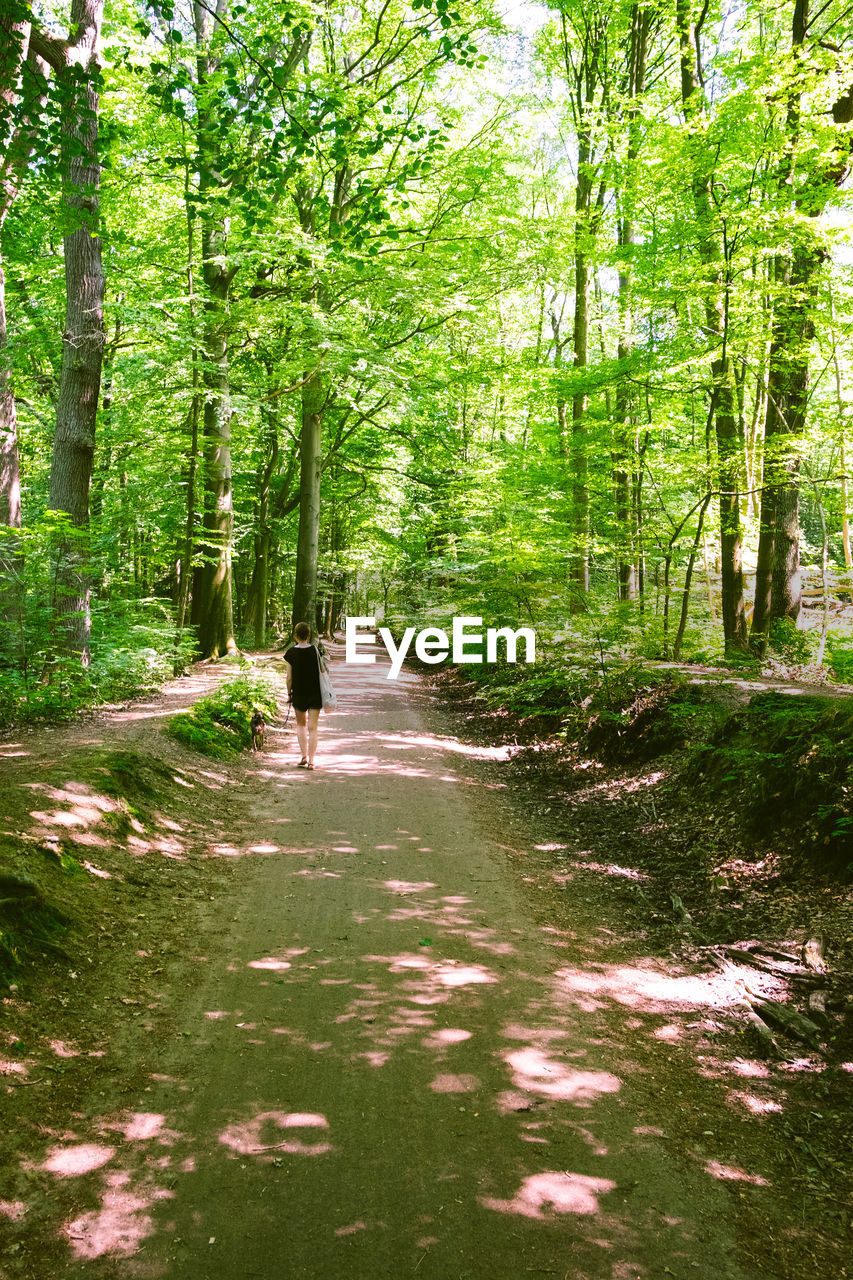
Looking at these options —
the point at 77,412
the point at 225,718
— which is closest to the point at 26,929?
the point at 225,718

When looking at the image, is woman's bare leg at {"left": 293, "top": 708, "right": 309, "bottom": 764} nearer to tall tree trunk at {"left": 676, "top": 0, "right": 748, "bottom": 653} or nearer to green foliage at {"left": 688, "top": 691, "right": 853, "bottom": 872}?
green foliage at {"left": 688, "top": 691, "right": 853, "bottom": 872}

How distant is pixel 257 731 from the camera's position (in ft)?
37.8

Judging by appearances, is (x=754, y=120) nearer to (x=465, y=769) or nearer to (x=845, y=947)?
(x=465, y=769)

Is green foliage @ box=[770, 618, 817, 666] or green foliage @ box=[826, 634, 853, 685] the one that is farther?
green foliage @ box=[770, 618, 817, 666]

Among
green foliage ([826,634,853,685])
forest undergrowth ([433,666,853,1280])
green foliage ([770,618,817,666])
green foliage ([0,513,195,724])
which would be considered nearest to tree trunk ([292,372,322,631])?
green foliage ([0,513,195,724])

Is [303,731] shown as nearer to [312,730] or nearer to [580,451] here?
[312,730]

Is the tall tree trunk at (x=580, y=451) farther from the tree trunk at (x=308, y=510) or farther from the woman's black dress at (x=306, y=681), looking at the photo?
the tree trunk at (x=308, y=510)

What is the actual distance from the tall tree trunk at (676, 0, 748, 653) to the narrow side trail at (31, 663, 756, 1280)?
7685mm

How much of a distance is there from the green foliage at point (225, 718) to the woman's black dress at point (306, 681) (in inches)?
48.3

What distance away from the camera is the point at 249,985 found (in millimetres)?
4555

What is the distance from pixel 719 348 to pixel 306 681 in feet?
24.5

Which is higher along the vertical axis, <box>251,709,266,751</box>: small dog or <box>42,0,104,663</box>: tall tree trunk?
<box>42,0,104,663</box>: tall tree trunk

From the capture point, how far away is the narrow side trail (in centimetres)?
273

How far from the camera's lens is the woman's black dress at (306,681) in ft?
32.7
